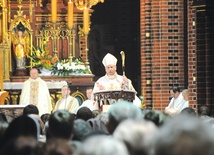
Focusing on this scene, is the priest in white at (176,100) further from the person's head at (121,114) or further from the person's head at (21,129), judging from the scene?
the person's head at (21,129)

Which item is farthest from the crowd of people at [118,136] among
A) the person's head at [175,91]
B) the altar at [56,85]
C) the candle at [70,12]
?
the candle at [70,12]

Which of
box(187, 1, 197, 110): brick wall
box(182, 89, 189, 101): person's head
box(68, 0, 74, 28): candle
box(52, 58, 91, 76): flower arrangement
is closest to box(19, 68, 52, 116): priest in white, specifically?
box(52, 58, 91, 76): flower arrangement

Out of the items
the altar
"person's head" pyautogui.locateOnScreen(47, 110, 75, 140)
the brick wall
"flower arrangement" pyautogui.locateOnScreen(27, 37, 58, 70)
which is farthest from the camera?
"flower arrangement" pyautogui.locateOnScreen(27, 37, 58, 70)

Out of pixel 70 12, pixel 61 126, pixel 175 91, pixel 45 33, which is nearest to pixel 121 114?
pixel 61 126

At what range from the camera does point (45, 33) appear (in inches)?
851

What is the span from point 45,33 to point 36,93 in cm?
303

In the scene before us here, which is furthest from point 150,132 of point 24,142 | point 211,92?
point 211,92

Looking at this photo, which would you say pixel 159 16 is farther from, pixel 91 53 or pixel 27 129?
pixel 27 129

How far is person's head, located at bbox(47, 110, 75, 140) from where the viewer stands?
648 cm

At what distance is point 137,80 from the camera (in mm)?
27594

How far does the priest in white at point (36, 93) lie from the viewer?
62.0ft

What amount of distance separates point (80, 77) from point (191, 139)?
55.5 ft

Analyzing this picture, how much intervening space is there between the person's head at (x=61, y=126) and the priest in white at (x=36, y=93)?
39.7 feet

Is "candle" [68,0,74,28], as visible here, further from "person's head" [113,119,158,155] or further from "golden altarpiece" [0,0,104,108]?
"person's head" [113,119,158,155]
